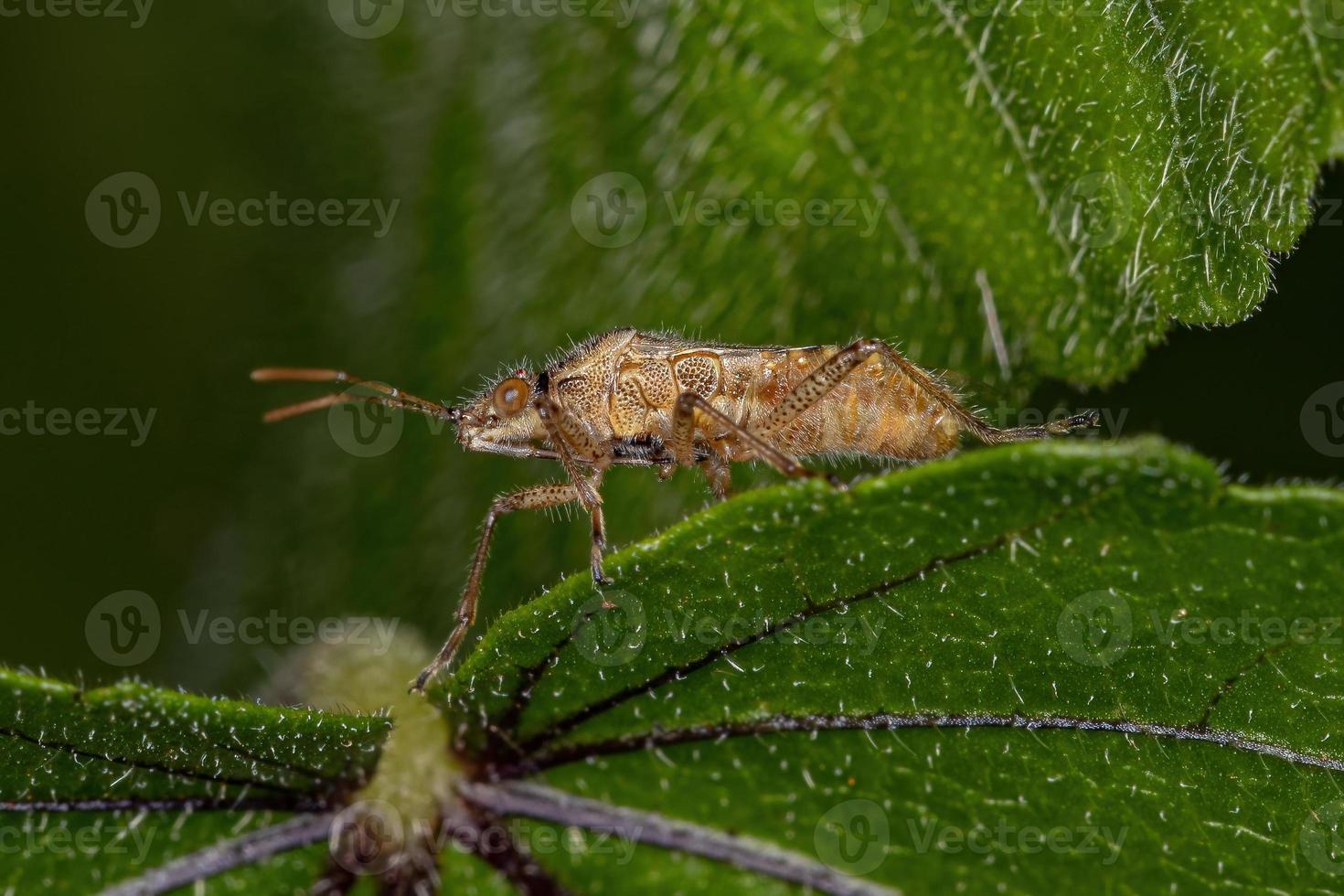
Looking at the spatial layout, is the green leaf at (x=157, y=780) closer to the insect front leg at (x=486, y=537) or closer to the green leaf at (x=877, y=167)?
the insect front leg at (x=486, y=537)

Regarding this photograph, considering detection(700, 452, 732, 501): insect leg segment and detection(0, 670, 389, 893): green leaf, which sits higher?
detection(700, 452, 732, 501): insect leg segment

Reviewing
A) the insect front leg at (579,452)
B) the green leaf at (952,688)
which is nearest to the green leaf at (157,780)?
the green leaf at (952,688)

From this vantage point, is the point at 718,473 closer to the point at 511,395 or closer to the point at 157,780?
the point at 511,395

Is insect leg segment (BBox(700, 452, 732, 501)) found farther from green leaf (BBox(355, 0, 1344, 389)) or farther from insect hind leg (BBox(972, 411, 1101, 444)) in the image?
insect hind leg (BBox(972, 411, 1101, 444))

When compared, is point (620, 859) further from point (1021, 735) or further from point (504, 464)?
point (504, 464)

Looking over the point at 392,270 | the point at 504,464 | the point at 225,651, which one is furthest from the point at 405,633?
the point at 392,270

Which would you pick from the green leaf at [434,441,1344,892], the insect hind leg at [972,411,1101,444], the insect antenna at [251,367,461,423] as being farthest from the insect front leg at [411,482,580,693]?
the insect hind leg at [972,411,1101,444]

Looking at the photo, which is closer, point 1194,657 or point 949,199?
point 1194,657
